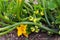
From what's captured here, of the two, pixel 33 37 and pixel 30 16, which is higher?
pixel 30 16

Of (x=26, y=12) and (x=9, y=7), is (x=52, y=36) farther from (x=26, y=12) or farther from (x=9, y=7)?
(x=9, y=7)

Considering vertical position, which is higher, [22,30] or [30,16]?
[30,16]

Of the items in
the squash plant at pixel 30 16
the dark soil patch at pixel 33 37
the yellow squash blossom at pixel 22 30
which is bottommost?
the dark soil patch at pixel 33 37

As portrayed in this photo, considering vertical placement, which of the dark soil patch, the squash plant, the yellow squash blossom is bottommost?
the dark soil patch

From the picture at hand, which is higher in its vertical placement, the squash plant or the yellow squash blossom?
the squash plant

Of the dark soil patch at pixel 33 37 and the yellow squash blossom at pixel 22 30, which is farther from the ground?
the yellow squash blossom at pixel 22 30

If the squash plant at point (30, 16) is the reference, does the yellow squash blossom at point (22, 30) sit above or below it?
below

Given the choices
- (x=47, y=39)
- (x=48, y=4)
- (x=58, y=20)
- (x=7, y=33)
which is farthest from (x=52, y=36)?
(x=7, y=33)

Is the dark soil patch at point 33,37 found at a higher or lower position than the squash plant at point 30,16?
lower
